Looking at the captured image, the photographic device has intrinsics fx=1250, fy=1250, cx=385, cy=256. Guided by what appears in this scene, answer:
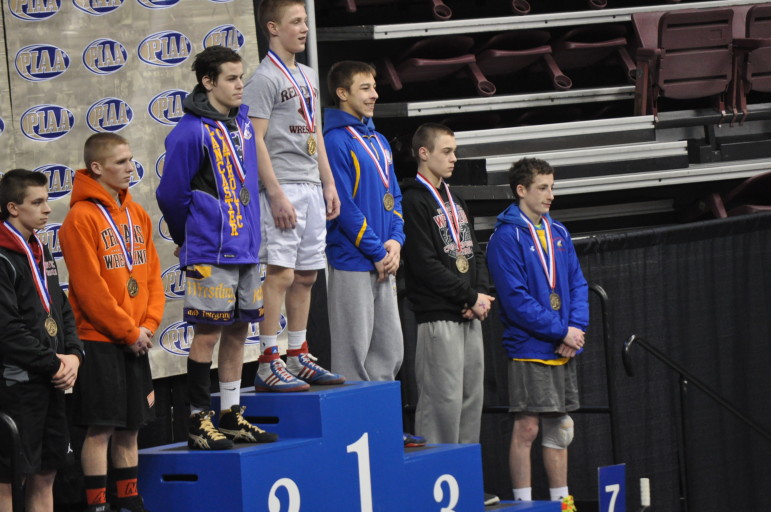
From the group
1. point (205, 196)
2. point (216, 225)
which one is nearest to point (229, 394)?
point (216, 225)

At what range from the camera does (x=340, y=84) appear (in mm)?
5410

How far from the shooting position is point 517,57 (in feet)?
26.5

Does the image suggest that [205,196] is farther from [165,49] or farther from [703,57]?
[703,57]

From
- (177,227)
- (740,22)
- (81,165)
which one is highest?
(740,22)

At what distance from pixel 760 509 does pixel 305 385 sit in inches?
143

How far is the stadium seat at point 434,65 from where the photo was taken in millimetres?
7723

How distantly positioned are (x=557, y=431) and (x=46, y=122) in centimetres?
268

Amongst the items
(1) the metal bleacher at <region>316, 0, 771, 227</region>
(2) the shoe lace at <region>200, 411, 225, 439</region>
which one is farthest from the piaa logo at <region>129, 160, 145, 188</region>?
(1) the metal bleacher at <region>316, 0, 771, 227</region>

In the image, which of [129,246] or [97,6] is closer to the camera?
[129,246]

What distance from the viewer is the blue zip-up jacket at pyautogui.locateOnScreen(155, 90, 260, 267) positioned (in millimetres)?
4539

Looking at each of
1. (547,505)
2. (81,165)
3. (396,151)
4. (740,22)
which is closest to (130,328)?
(81,165)

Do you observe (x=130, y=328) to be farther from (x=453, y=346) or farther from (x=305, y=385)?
(x=453, y=346)

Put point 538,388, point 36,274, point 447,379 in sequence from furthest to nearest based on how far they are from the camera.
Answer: point 538,388, point 447,379, point 36,274

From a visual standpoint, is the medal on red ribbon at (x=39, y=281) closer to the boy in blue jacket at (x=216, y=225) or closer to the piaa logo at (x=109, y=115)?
the boy in blue jacket at (x=216, y=225)
